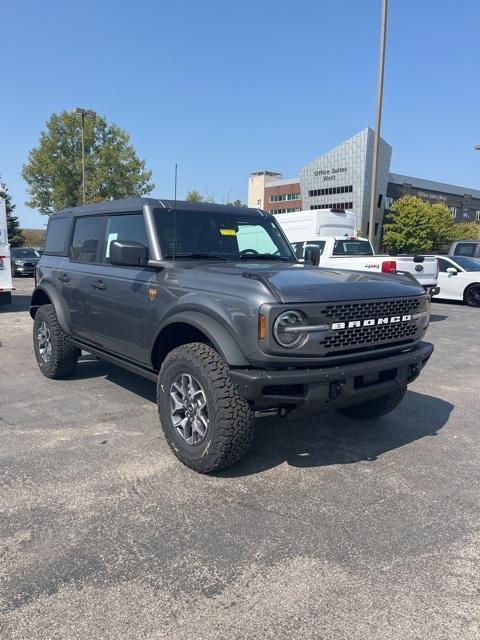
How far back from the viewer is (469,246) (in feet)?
61.7

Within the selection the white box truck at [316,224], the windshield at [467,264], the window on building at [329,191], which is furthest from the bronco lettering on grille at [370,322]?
the window on building at [329,191]

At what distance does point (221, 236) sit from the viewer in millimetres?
4648

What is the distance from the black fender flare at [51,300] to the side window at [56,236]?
0.42 meters

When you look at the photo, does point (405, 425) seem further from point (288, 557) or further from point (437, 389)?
point (288, 557)

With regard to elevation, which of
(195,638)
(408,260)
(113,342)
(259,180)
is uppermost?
(259,180)

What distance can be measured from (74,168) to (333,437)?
5708 cm

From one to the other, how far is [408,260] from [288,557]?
9.00 meters

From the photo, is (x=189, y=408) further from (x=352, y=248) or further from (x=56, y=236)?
(x=352, y=248)

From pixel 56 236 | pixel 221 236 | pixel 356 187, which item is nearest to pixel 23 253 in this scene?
pixel 56 236

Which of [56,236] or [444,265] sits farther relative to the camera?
[444,265]

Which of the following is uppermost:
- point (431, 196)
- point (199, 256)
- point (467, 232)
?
point (431, 196)

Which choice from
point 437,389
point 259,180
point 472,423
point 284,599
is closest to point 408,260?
point 437,389

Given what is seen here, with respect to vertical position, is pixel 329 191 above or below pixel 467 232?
above

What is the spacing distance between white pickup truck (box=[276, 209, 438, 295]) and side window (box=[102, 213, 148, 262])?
3.12m
